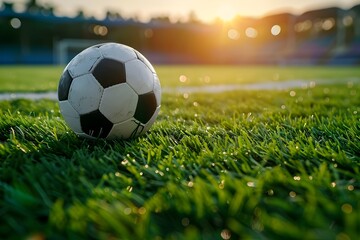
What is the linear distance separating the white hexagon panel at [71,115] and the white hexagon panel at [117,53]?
0.37 metres

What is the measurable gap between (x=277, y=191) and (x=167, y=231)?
0.47 m

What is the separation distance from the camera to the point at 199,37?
126 feet

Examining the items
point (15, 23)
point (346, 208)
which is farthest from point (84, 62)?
point (15, 23)

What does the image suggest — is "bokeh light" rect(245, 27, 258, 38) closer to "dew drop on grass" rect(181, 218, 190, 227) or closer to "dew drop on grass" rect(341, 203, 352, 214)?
"dew drop on grass" rect(341, 203, 352, 214)

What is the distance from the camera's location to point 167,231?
104 cm

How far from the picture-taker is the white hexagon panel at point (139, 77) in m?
1.99

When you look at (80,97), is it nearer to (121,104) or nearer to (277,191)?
(121,104)

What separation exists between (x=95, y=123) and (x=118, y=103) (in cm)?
17

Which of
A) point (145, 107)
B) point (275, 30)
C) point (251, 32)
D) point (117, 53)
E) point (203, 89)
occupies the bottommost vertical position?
point (203, 89)

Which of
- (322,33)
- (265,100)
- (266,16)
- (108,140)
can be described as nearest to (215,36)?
(266,16)

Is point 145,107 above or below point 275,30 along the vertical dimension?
below

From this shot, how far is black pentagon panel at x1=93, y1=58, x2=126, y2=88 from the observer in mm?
1931

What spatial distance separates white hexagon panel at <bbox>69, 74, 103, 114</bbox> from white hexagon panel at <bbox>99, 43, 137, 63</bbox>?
0.18 meters

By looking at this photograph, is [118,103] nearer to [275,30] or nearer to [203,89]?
[203,89]
